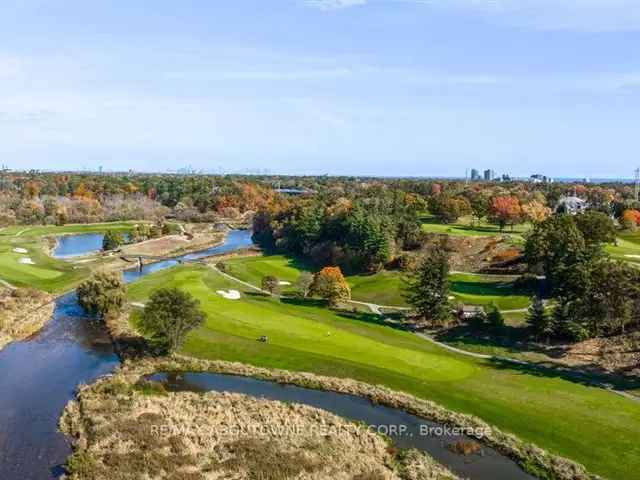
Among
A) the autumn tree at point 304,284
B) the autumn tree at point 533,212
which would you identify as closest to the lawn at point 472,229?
the autumn tree at point 533,212

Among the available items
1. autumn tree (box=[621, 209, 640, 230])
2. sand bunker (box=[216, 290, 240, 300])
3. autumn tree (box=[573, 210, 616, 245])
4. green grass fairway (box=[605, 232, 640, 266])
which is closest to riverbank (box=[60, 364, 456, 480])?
sand bunker (box=[216, 290, 240, 300])

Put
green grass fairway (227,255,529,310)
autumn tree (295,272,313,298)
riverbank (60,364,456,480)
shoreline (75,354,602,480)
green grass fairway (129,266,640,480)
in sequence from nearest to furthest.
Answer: riverbank (60,364,456,480) → shoreline (75,354,602,480) → green grass fairway (129,266,640,480) → green grass fairway (227,255,529,310) → autumn tree (295,272,313,298)

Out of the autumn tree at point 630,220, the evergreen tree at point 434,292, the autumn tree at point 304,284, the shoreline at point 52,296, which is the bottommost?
the shoreline at point 52,296

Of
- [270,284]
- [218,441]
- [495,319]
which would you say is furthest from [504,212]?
[218,441]

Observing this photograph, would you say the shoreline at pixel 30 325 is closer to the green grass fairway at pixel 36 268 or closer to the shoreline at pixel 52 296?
the shoreline at pixel 52 296

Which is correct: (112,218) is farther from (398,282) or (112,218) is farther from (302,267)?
(398,282)

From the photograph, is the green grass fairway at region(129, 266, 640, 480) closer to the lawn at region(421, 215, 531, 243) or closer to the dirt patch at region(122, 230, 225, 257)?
the lawn at region(421, 215, 531, 243)

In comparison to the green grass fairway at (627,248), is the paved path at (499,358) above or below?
below
